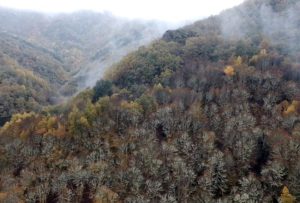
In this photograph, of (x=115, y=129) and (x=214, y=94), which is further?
(x=214, y=94)

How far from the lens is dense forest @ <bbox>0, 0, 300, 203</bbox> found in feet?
405

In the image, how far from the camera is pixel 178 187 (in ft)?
412

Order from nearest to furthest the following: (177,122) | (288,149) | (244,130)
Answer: (288,149)
(244,130)
(177,122)

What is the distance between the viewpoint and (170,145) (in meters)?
141

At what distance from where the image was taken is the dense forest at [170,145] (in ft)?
405

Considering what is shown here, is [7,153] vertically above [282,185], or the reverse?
[7,153]

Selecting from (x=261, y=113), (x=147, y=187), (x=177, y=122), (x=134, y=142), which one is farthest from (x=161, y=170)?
(x=261, y=113)

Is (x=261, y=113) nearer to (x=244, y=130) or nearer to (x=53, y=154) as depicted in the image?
(x=244, y=130)

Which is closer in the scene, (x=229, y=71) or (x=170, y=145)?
(x=170, y=145)

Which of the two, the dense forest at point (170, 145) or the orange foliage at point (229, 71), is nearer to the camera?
the dense forest at point (170, 145)

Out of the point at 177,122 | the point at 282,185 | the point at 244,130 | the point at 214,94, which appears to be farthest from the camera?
the point at 214,94

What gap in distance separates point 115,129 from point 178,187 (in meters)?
41.8

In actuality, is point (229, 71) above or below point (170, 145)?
above

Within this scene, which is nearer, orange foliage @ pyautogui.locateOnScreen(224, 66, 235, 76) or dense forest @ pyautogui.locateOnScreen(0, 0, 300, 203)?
dense forest @ pyautogui.locateOnScreen(0, 0, 300, 203)
